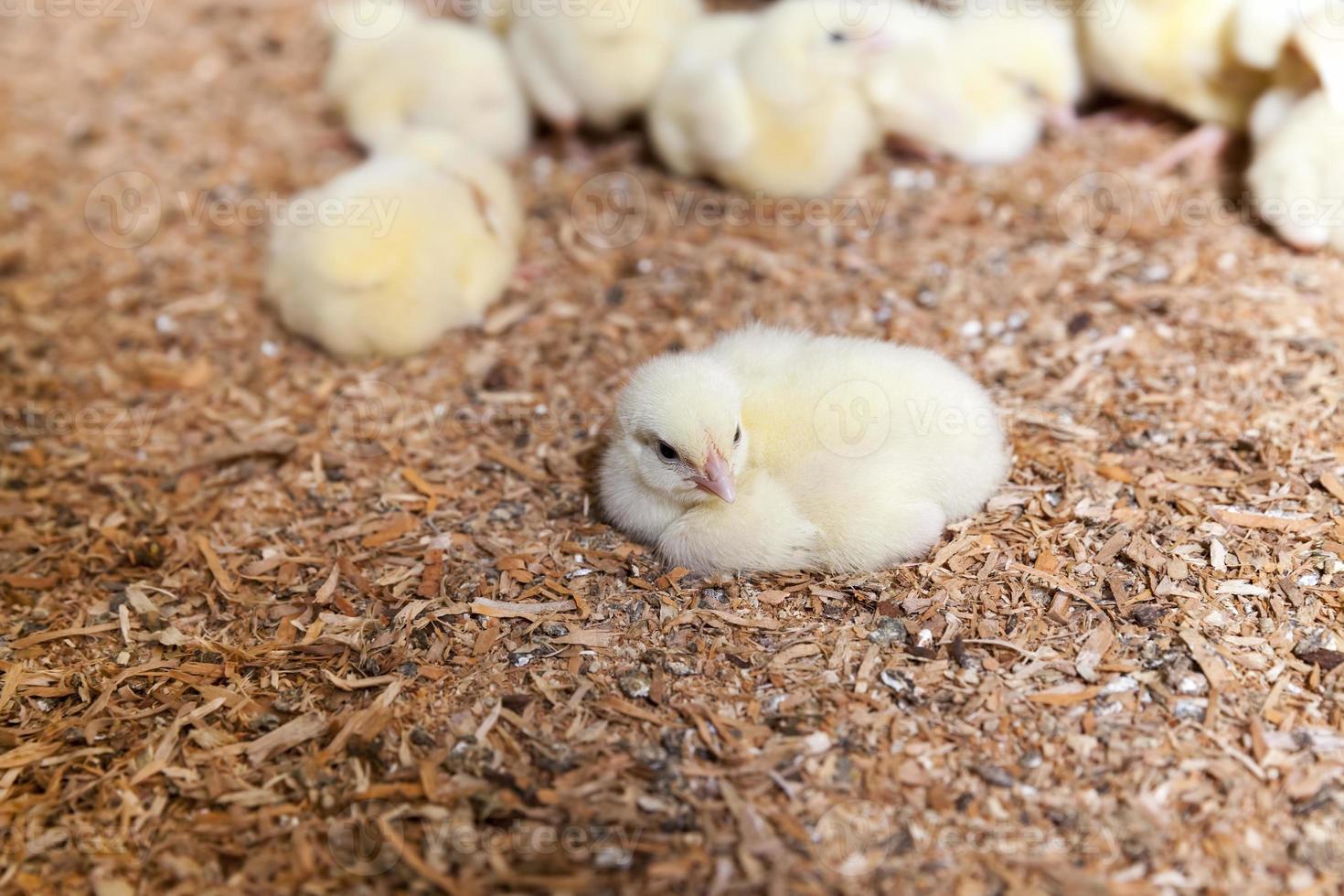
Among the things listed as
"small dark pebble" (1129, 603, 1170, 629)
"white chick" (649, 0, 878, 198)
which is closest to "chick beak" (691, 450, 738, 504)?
"small dark pebble" (1129, 603, 1170, 629)

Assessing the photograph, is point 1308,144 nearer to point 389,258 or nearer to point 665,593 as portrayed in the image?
point 665,593

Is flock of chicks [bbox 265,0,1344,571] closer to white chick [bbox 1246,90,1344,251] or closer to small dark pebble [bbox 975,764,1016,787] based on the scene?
white chick [bbox 1246,90,1344,251]

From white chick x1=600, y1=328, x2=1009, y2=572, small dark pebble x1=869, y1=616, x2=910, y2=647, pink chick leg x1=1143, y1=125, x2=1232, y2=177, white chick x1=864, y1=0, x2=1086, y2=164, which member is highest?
white chick x1=864, y1=0, x2=1086, y2=164

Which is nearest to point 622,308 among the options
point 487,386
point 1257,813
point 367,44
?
point 487,386

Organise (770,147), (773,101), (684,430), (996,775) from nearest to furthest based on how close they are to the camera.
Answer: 1. (996,775)
2. (684,430)
3. (773,101)
4. (770,147)

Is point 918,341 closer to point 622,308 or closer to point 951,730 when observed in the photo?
point 622,308

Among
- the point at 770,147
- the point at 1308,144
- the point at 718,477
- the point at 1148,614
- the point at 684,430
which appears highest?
the point at 1308,144

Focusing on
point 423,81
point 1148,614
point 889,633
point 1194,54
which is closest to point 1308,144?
point 1194,54
